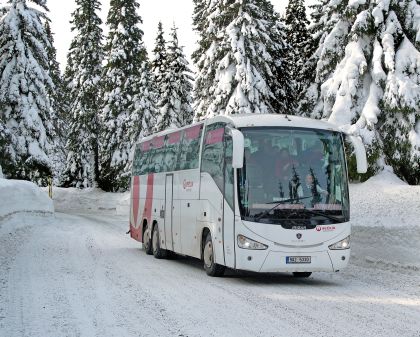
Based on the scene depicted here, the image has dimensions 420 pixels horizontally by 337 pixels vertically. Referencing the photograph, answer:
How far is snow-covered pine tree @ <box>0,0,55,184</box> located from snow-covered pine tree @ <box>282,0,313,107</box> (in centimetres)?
1747

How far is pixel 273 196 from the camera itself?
12.4 meters

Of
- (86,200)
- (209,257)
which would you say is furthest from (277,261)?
(86,200)

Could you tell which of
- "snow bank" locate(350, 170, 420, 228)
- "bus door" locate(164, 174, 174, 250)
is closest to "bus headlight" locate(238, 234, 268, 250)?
"bus door" locate(164, 174, 174, 250)

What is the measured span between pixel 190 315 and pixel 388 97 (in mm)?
16535

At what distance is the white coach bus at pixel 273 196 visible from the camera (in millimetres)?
12266

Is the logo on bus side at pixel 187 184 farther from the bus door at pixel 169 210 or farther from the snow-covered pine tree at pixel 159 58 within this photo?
the snow-covered pine tree at pixel 159 58

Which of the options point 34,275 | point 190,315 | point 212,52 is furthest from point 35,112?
point 190,315

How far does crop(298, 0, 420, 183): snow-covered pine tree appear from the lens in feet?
75.6

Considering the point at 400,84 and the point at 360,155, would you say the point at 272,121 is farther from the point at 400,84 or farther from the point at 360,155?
the point at 400,84

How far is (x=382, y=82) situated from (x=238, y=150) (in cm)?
1356

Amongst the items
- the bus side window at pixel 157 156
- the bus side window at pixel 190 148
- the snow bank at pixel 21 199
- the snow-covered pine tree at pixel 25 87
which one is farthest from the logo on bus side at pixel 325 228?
the snow-covered pine tree at pixel 25 87

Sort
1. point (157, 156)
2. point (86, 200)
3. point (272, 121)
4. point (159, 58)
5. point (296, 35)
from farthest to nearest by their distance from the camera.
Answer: point (159, 58), point (86, 200), point (296, 35), point (157, 156), point (272, 121)

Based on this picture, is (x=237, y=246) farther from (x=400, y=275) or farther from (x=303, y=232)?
(x=400, y=275)

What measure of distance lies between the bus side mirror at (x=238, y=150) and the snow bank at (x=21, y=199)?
47.0ft
